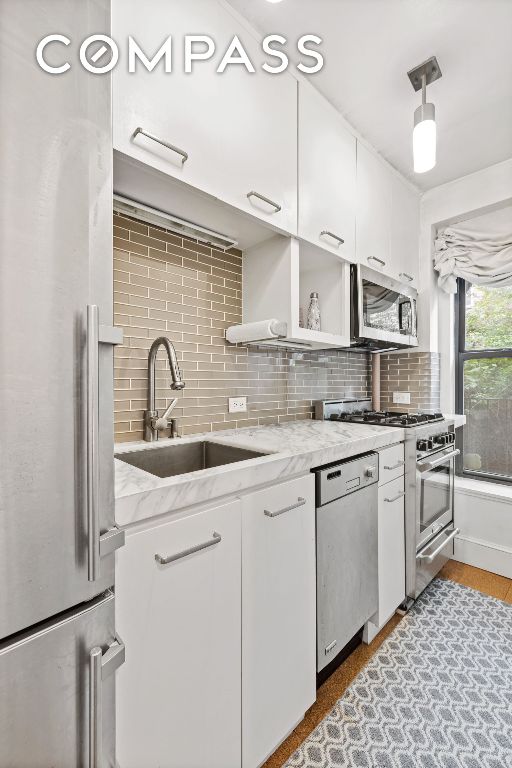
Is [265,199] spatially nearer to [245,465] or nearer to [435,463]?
[245,465]

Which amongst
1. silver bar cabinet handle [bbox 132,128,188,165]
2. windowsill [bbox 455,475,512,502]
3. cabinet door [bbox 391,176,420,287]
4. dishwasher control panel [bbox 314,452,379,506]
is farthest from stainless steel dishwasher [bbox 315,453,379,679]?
cabinet door [bbox 391,176,420,287]

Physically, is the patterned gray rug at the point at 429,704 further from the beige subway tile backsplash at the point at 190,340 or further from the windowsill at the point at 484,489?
the beige subway tile backsplash at the point at 190,340

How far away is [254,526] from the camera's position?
3.51 feet

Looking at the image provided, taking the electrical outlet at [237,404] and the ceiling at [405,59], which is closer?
the ceiling at [405,59]

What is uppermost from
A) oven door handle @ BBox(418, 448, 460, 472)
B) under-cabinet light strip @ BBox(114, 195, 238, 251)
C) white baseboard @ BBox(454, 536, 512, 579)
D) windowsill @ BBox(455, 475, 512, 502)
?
under-cabinet light strip @ BBox(114, 195, 238, 251)

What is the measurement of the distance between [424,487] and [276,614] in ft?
4.10

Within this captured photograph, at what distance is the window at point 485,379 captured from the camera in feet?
8.58

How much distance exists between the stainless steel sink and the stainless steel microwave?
3.41ft

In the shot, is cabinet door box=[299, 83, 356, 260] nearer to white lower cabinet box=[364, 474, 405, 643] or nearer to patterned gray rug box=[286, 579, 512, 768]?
white lower cabinet box=[364, 474, 405, 643]

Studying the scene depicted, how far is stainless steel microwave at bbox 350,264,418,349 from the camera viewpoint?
202 cm

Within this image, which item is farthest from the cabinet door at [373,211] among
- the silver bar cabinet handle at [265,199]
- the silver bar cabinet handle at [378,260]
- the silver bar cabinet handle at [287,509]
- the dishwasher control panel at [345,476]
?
the silver bar cabinet handle at [287,509]

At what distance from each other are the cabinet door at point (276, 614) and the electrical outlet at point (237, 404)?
2.21ft

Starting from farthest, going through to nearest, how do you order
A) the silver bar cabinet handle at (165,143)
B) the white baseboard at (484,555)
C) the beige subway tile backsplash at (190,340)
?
the white baseboard at (484,555) < the beige subway tile backsplash at (190,340) < the silver bar cabinet handle at (165,143)

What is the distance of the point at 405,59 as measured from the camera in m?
1.58
